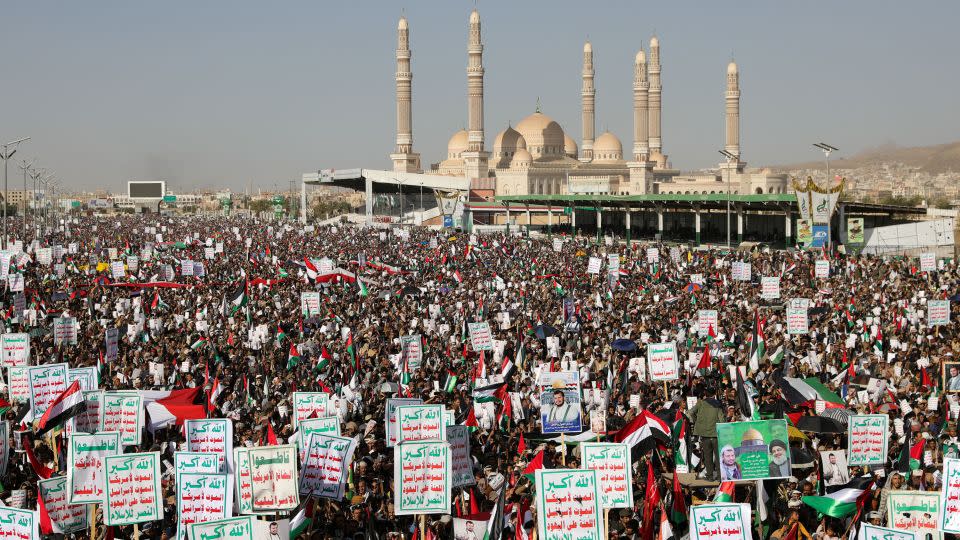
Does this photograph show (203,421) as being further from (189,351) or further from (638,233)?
(638,233)

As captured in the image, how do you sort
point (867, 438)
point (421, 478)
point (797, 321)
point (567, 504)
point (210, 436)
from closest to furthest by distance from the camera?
point (567, 504), point (421, 478), point (210, 436), point (867, 438), point (797, 321)

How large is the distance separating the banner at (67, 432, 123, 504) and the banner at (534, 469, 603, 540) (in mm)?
2859

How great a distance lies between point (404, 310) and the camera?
2481cm

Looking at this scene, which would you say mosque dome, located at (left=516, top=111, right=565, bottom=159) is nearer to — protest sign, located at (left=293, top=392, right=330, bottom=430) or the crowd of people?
the crowd of people

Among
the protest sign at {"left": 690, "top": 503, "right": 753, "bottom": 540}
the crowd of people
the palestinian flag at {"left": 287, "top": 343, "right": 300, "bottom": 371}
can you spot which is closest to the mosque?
the crowd of people

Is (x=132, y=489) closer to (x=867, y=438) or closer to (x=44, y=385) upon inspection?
(x=44, y=385)

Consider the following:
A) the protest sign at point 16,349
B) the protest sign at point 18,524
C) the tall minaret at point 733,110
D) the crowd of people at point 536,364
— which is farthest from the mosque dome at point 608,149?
the protest sign at point 18,524

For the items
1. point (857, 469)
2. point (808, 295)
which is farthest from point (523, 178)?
point (857, 469)

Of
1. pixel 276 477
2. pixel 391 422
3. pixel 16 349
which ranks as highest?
pixel 16 349

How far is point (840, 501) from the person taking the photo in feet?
29.6

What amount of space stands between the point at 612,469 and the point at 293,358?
408 inches

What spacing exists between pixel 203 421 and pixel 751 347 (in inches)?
395

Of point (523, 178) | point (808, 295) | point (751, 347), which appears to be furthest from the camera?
point (523, 178)

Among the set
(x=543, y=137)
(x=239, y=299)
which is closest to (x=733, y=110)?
(x=543, y=137)
